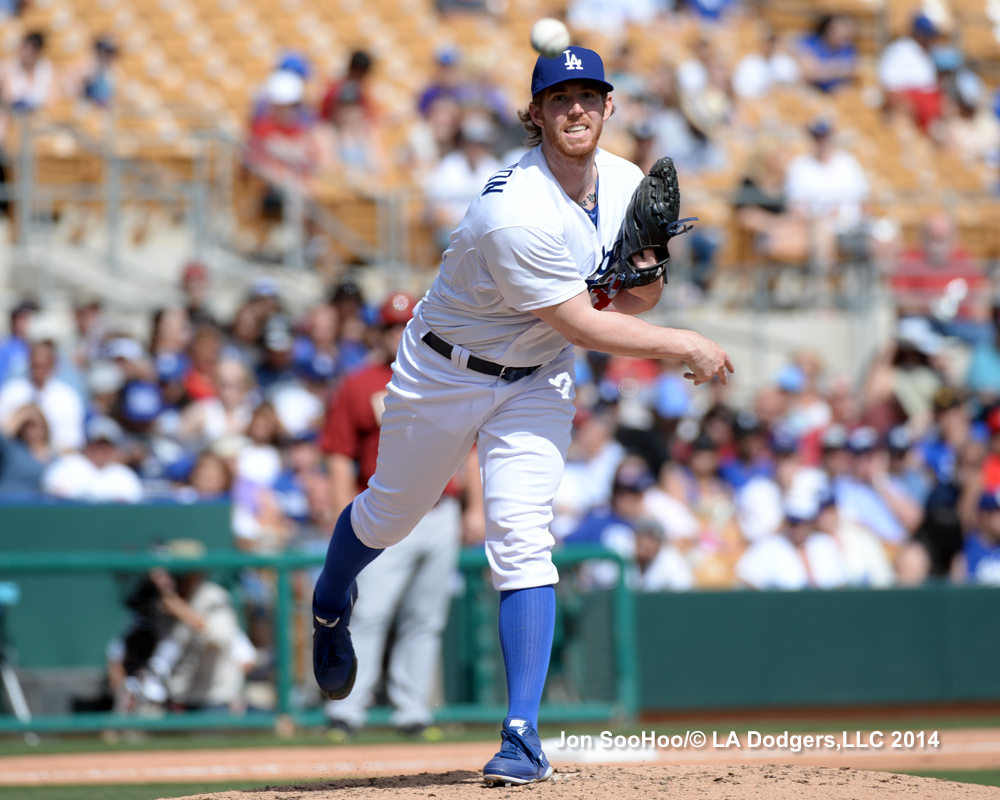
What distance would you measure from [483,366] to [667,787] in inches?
50.7

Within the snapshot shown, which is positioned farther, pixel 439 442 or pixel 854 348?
pixel 854 348

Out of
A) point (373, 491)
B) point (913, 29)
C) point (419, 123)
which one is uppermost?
point (913, 29)

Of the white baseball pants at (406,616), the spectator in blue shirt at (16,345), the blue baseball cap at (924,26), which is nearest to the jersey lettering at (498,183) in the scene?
the white baseball pants at (406,616)

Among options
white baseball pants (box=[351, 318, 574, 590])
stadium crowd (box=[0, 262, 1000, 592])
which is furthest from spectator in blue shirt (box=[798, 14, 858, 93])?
white baseball pants (box=[351, 318, 574, 590])

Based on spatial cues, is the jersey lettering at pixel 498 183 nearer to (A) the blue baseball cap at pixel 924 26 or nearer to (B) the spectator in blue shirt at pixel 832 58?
Answer: (B) the spectator in blue shirt at pixel 832 58

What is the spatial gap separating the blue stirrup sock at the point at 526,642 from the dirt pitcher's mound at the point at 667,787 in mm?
269

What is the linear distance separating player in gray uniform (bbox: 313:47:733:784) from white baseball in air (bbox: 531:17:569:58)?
0.03 meters

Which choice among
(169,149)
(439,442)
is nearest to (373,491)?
(439,442)

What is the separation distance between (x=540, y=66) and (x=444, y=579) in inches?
135

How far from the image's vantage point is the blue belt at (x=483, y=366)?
4180 mm

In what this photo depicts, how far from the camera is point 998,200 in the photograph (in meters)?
11.6

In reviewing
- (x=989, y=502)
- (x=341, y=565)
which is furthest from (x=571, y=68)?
(x=989, y=502)

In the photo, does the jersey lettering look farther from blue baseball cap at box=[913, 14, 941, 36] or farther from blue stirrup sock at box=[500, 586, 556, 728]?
blue baseball cap at box=[913, 14, 941, 36]

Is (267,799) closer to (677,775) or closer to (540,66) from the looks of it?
(677,775)
